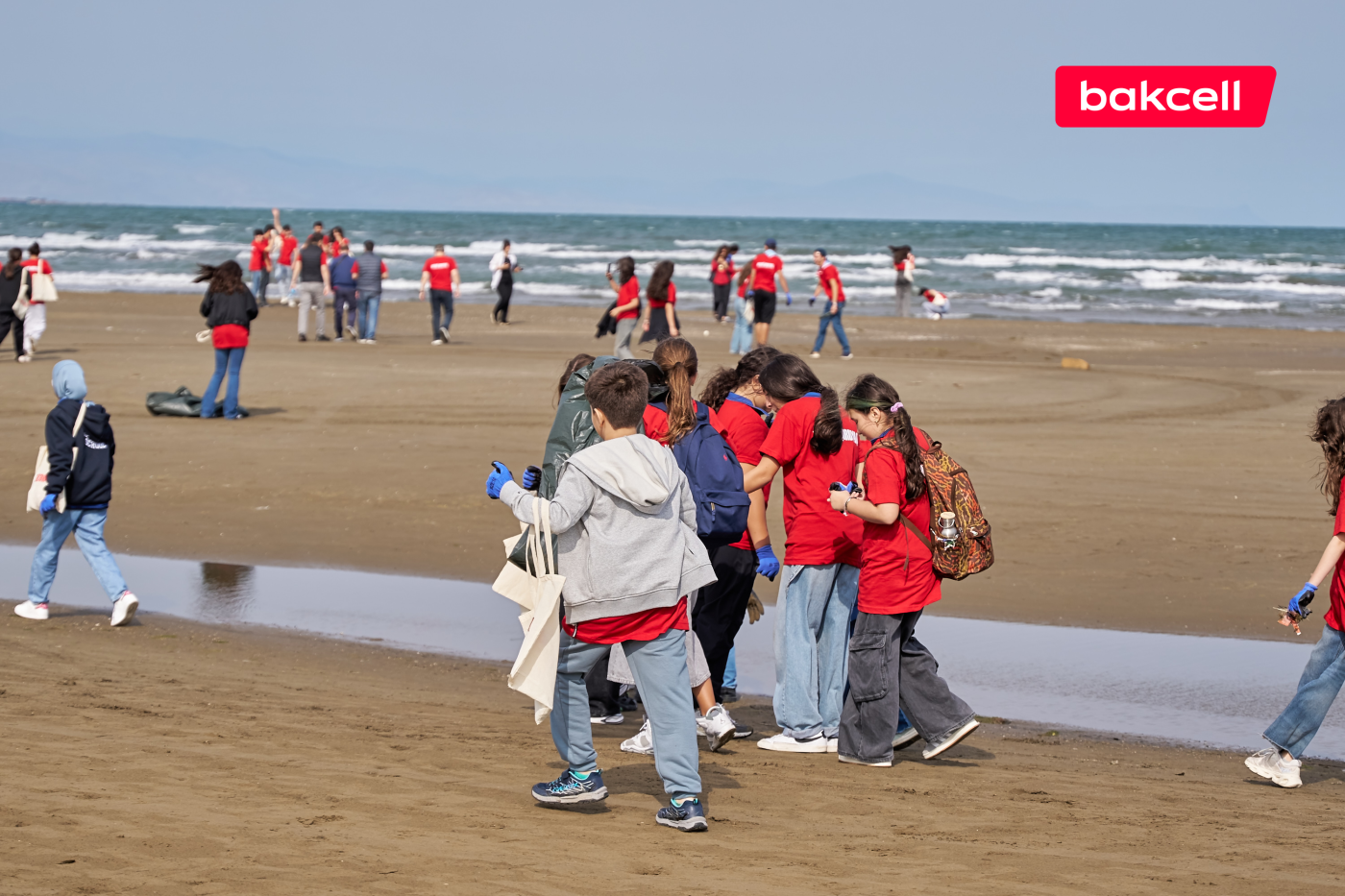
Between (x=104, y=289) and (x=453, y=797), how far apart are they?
3930cm

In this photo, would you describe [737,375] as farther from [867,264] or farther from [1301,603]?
[867,264]

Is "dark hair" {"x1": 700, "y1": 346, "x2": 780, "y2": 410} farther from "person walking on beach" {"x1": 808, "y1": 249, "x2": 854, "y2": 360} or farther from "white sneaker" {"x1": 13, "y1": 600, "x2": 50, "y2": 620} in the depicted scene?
"person walking on beach" {"x1": 808, "y1": 249, "x2": 854, "y2": 360}

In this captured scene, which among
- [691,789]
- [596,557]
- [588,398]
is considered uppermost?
[588,398]

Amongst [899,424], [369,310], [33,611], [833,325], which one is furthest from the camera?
[369,310]

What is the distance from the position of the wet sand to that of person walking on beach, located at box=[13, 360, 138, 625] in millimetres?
1834

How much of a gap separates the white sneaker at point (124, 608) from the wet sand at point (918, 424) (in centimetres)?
185

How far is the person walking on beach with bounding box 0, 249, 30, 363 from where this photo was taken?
18250mm

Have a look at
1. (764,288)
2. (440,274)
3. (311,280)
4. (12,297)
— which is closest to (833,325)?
(764,288)

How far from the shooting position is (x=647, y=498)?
4309mm

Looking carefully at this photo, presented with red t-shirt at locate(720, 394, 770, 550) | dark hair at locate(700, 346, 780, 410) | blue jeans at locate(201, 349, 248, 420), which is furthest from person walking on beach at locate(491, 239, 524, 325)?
red t-shirt at locate(720, 394, 770, 550)

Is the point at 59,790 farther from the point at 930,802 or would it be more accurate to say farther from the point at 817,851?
the point at 930,802

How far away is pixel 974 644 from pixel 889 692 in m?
2.35

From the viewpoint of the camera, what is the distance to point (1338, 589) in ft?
17.5

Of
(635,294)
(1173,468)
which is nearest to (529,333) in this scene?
(635,294)
